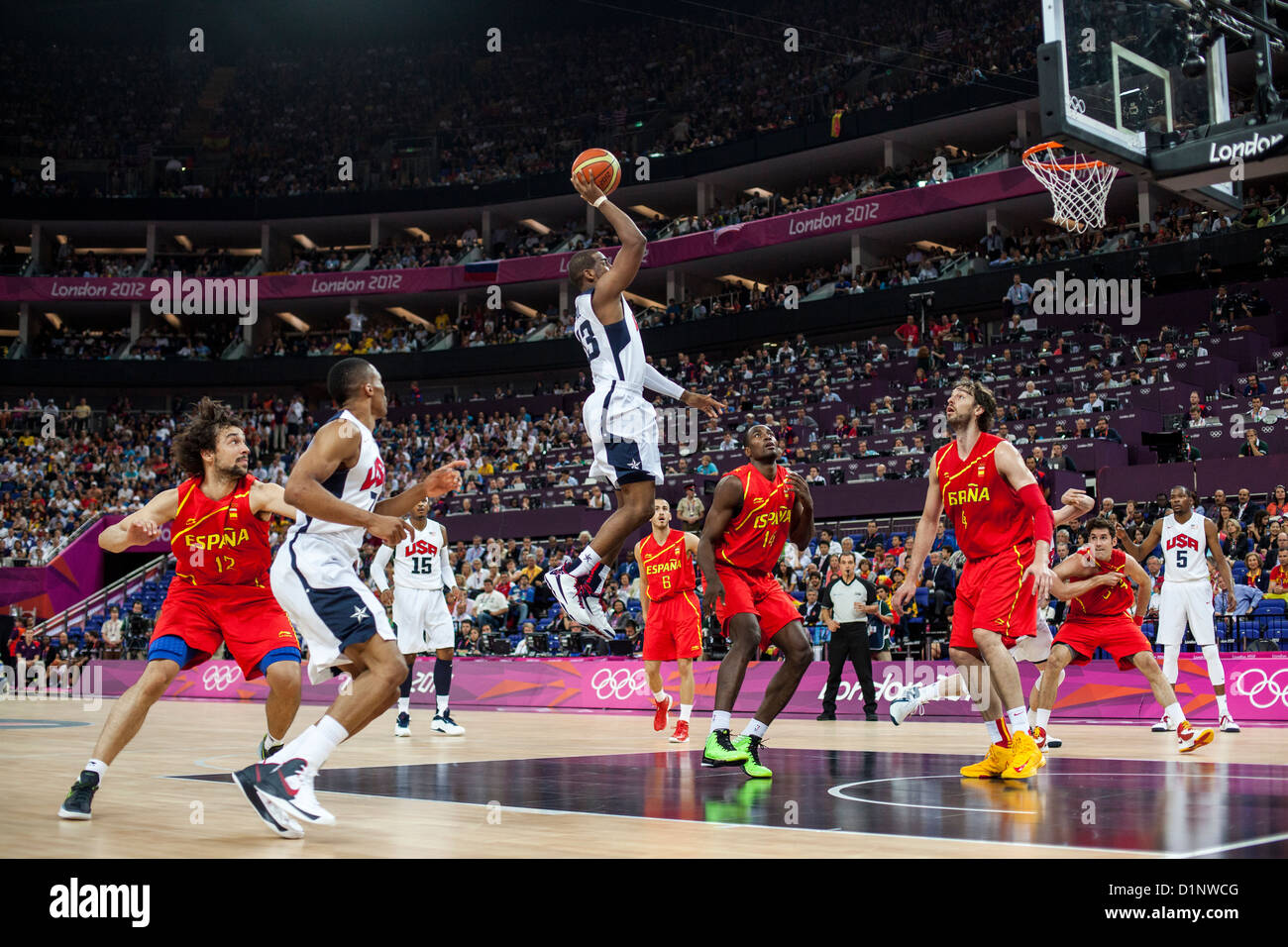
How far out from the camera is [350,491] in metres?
5.94

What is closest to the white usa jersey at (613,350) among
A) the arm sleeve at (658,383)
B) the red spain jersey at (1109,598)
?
the arm sleeve at (658,383)

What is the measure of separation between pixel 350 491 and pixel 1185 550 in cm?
1104

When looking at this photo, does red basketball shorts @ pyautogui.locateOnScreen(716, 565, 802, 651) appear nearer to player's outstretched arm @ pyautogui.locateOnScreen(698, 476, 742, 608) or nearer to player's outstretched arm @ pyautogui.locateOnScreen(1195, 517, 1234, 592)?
player's outstretched arm @ pyautogui.locateOnScreen(698, 476, 742, 608)

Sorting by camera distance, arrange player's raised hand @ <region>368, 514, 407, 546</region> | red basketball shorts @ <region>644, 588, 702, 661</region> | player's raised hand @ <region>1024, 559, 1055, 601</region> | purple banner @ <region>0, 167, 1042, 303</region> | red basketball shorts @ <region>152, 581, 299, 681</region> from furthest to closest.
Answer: purple banner @ <region>0, 167, 1042, 303</region>
red basketball shorts @ <region>644, 588, 702, 661</region>
player's raised hand @ <region>1024, 559, 1055, 601</region>
red basketball shorts @ <region>152, 581, 299, 681</region>
player's raised hand @ <region>368, 514, 407, 546</region>

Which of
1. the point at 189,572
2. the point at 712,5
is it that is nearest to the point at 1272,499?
the point at 189,572

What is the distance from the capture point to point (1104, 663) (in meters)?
15.8

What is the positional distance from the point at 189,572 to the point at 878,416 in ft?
71.8

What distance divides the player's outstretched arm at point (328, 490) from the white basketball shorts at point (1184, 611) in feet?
36.2

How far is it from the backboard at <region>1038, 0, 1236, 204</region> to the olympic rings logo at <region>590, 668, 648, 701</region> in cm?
1029

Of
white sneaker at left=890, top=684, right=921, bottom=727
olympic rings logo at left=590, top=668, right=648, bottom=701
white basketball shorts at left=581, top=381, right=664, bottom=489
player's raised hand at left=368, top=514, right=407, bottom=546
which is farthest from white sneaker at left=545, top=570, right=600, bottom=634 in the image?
olympic rings logo at left=590, top=668, right=648, bottom=701

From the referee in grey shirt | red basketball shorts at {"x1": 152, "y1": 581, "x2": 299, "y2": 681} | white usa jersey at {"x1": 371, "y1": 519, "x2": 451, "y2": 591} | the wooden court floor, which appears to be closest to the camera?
the wooden court floor

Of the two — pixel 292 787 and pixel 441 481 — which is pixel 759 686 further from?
pixel 292 787

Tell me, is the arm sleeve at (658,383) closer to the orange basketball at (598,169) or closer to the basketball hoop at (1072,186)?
the orange basketball at (598,169)

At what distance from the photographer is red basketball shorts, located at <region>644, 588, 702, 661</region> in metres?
13.5
